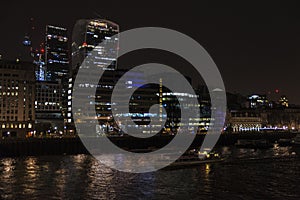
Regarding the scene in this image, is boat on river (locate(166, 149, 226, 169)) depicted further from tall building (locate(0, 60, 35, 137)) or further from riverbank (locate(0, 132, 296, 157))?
tall building (locate(0, 60, 35, 137))

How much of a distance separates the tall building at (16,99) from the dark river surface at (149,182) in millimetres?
63220

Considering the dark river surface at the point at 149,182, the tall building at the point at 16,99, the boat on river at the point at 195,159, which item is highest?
the tall building at the point at 16,99

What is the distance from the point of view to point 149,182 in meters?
46.5

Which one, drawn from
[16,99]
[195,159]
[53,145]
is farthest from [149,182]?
[16,99]

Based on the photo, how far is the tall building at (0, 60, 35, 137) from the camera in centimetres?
12004

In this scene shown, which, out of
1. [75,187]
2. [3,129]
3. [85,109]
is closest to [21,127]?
[3,129]

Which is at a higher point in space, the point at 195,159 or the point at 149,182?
Result: the point at 195,159

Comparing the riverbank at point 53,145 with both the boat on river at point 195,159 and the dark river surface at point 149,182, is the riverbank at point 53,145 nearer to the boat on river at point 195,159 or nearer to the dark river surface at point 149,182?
the dark river surface at point 149,182

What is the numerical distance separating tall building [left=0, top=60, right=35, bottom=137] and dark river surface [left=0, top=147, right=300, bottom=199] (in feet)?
207

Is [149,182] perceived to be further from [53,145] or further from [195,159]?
[53,145]

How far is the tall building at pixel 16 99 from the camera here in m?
120

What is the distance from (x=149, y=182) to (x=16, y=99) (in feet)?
293

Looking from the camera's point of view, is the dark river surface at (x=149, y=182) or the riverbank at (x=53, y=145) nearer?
the dark river surface at (x=149, y=182)

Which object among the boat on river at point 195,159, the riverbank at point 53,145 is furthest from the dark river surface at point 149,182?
the riverbank at point 53,145
